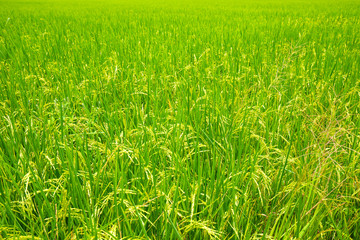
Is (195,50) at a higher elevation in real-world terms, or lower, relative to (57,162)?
higher

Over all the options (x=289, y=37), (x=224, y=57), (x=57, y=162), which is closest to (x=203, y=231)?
(x=57, y=162)

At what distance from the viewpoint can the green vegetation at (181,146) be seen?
0.80 m

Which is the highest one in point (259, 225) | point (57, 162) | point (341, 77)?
point (341, 77)

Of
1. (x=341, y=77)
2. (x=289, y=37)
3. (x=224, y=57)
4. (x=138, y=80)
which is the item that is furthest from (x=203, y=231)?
(x=289, y=37)

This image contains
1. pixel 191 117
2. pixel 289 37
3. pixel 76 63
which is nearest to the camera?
pixel 191 117

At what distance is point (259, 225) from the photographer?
2.94ft

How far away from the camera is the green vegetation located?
795mm

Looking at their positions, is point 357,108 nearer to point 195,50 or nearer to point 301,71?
point 301,71

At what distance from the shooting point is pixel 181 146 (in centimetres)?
112

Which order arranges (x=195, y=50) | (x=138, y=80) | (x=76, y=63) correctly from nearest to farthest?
1. (x=138, y=80)
2. (x=76, y=63)
3. (x=195, y=50)

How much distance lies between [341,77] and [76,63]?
2407 millimetres

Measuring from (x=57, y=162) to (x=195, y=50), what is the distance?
218 cm

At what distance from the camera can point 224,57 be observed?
2475mm

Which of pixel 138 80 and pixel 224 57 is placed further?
pixel 224 57
